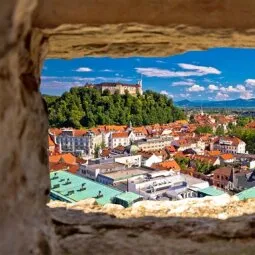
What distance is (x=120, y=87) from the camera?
2945 centimetres

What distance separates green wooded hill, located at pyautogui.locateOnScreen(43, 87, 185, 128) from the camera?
21625mm

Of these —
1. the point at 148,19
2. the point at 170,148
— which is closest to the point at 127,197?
the point at 148,19

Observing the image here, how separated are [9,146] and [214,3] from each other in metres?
1.03

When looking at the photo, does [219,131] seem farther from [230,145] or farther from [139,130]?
[139,130]

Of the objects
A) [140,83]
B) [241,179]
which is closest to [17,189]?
[241,179]

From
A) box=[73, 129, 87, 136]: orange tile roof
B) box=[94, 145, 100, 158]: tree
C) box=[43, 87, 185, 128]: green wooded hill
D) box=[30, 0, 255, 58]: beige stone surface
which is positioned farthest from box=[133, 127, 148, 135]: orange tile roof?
box=[30, 0, 255, 58]: beige stone surface

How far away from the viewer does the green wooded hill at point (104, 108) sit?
21.6 meters

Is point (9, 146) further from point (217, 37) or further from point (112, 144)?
point (112, 144)

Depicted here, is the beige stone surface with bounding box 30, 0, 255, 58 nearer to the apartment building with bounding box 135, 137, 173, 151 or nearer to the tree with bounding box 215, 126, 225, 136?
the apartment building with bounding box 135, 137, 173, 151

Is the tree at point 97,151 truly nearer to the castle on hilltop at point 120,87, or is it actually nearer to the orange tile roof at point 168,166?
the castle on hilltop at point 120,87

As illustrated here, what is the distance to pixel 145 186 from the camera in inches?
649

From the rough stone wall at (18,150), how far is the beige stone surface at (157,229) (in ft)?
4.45

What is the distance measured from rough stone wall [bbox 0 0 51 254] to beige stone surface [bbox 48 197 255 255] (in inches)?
53.4

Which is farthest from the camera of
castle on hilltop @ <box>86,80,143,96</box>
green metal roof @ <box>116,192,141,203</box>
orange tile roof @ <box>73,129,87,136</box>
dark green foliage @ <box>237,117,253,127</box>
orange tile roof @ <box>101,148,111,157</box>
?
dark green foliage @ <box>237,117,253,127</box>
